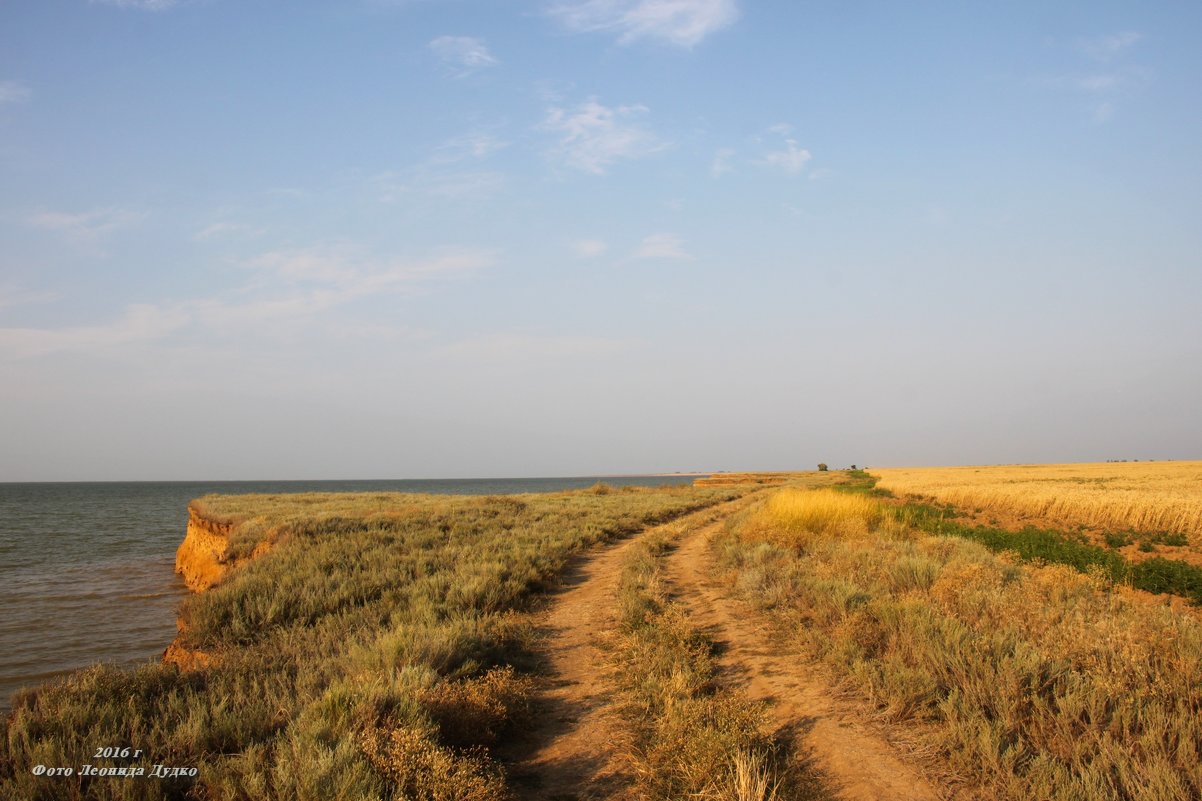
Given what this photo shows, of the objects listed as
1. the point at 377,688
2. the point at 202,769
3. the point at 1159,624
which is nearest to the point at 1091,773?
the point at 1159,624

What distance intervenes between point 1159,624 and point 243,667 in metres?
11.4

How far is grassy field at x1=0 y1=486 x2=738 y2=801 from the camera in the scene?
446 cm

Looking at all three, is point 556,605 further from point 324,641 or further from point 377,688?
point 377,688

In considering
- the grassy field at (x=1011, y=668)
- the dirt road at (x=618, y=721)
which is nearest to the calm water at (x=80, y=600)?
the dirt road at (x=618, y=721)

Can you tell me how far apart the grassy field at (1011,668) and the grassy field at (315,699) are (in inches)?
152

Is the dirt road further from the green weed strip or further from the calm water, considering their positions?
the green weed strip

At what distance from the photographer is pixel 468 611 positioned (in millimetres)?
9766

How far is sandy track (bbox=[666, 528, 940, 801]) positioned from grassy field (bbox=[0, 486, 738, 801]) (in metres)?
2.62

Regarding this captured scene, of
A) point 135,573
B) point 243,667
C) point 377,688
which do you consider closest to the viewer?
point 377,688

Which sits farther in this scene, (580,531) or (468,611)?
(580,531)

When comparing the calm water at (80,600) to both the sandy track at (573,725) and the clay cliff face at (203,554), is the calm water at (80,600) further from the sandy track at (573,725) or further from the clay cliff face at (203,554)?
the sandy track at (573,725)

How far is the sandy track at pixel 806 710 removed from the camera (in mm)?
4895

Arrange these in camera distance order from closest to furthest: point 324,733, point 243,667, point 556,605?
1. point 324,733
2. point 243,667
3. point 556,605

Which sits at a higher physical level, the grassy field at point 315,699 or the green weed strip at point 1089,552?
the grassy field at point 315,699
